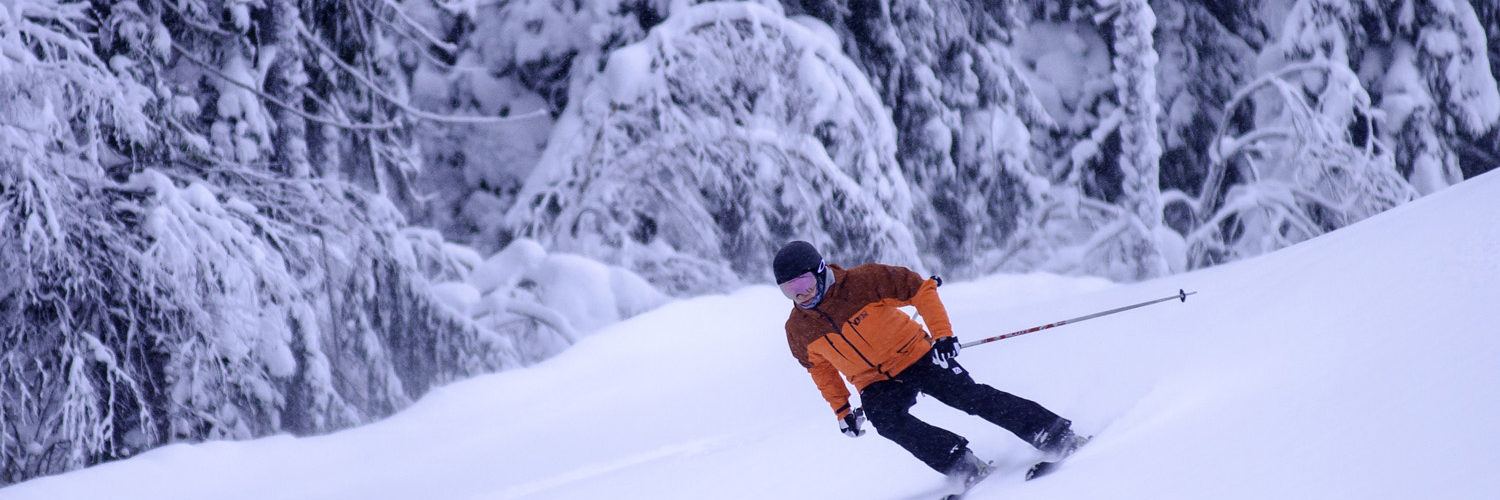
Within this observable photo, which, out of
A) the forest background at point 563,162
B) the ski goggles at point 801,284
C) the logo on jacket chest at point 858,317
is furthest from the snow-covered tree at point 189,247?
the logo on jacket chest at point 858,317

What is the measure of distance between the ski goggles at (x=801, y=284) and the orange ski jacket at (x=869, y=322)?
0.10 metres

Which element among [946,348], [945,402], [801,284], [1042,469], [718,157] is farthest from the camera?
[718,157]

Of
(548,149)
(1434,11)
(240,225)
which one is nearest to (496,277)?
(548,149)

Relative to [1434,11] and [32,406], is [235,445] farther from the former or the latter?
[1434,11]

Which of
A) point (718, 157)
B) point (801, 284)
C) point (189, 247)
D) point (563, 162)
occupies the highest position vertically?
point (718, 157)

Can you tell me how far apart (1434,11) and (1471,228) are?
12600mm

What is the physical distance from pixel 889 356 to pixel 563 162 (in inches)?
285

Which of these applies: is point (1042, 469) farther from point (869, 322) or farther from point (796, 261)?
point (796, 261)

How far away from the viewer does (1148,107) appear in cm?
1427

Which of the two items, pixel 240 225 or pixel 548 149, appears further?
pixel 548 149

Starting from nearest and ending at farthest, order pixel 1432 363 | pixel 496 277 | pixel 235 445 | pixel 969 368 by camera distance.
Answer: pixel 1432 363, pixel 969 368, pixel 235 445, pixel 496 277

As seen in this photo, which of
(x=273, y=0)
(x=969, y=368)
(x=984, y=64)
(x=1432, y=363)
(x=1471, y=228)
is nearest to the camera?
(x=1432, y=363)

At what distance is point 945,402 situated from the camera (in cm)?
439

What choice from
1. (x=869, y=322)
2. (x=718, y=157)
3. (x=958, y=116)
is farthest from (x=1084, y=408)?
(x=958, y=116)
